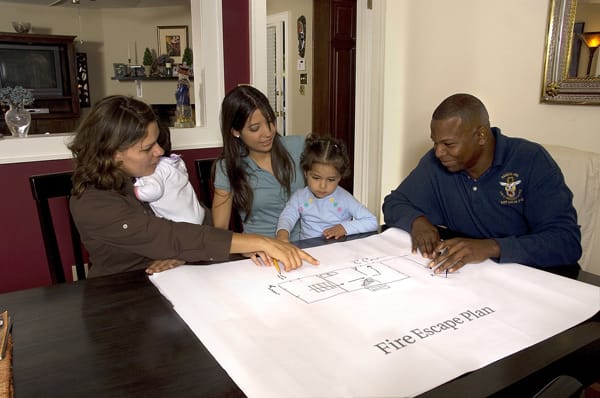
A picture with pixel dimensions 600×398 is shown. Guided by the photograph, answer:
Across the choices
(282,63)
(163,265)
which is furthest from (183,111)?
(282,63)

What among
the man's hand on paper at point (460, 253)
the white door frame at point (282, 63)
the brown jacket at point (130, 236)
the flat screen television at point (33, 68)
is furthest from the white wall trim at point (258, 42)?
the flat screen television at point (33, 68)

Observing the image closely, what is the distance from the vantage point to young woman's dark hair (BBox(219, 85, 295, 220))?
5.84 feet

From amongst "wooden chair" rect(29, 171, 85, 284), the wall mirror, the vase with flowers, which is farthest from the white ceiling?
"wooden chair" rect(29, 171, 85, 284)

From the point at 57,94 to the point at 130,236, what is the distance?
545 centimetres

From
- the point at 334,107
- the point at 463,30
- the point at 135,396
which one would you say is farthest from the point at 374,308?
the point at 334,107

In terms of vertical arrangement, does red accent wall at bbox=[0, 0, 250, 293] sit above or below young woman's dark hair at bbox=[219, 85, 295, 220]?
below

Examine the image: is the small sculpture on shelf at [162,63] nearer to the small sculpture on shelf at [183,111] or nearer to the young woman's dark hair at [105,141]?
the small sculpture on shelf at [183,111]

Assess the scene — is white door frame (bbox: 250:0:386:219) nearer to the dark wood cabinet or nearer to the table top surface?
the table top surface

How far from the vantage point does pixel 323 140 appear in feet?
5.87

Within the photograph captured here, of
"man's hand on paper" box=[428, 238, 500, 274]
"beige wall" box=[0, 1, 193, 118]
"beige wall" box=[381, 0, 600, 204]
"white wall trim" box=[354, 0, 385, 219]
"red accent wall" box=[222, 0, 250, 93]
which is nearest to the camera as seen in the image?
"man's hand on paper" box=[428, 238, 500, 274]

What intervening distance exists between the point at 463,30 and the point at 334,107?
212 cm

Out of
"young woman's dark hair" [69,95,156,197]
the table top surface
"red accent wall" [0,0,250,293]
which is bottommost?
"red accent wall" [0,0,250,293]

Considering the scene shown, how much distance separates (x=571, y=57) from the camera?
233cm

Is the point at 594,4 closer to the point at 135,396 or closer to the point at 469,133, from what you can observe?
the point at 469,133
